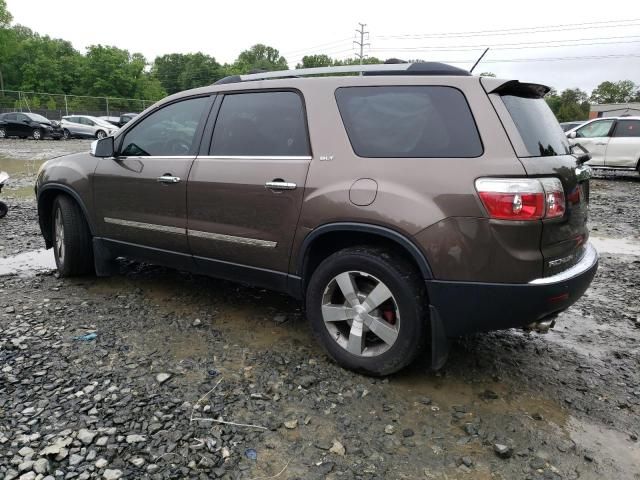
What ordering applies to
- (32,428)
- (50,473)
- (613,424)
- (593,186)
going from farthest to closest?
1. (593,186)
2. (613,424)
3. (32,428)
4. (50,473)

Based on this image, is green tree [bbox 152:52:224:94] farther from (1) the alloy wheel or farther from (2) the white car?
(1) the alloy wheel

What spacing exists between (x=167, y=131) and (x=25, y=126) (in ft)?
92.6

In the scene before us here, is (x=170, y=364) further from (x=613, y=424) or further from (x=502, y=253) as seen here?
(x=613, y=424)

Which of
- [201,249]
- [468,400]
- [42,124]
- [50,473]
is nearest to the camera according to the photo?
[50,473]

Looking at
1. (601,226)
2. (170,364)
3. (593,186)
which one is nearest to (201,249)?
(170,364)

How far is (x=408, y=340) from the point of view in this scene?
290cm

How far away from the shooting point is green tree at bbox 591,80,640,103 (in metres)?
84.4

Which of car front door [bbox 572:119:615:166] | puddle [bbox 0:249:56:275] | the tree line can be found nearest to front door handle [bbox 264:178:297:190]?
puddle [bbox 0:249:56:275]

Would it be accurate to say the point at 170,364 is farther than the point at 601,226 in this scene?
No

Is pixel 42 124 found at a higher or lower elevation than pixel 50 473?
higher

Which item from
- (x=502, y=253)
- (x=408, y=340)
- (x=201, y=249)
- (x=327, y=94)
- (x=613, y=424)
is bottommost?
(x=613, y=424)

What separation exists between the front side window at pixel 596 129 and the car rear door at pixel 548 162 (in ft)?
42.4

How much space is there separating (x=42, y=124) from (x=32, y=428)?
29616 mm

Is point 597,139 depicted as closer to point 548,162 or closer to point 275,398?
point 548,162
